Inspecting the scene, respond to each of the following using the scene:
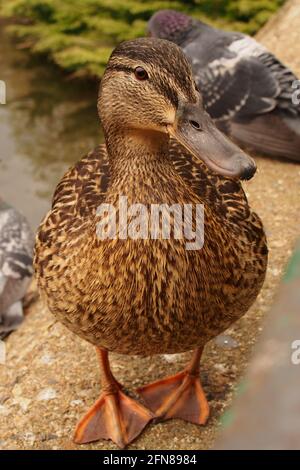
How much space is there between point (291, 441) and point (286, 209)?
3.85 m

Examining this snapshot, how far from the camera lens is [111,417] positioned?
2928 mm

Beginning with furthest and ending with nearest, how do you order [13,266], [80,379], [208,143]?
1. [13,266]
2. [80,379]
3. [208,143]

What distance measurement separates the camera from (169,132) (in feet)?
6.73

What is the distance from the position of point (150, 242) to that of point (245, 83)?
3162 mm

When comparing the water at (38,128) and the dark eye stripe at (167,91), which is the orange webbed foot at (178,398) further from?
the water at (38,128)

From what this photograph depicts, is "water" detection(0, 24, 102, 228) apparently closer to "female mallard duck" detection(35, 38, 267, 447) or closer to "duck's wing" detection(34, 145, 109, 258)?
"duck's wing" detection(34, 145, 109, 258)

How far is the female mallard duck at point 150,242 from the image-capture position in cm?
204

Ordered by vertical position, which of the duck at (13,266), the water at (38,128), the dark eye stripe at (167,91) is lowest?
the water at (38,128)

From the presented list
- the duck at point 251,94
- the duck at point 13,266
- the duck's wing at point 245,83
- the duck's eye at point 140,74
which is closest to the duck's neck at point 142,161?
the duck's eye at point 140,74

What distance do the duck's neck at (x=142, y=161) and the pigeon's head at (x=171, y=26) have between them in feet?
12.8

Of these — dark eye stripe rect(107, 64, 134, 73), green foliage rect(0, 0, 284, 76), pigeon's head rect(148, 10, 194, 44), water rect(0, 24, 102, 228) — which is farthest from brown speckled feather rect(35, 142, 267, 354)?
green foliage rect(0, 0, 284, 76)

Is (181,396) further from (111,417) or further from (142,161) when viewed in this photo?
(142,161)

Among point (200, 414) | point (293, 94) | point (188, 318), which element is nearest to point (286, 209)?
point (293, 94)

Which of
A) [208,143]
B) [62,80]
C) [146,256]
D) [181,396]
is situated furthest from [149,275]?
[62,80]
